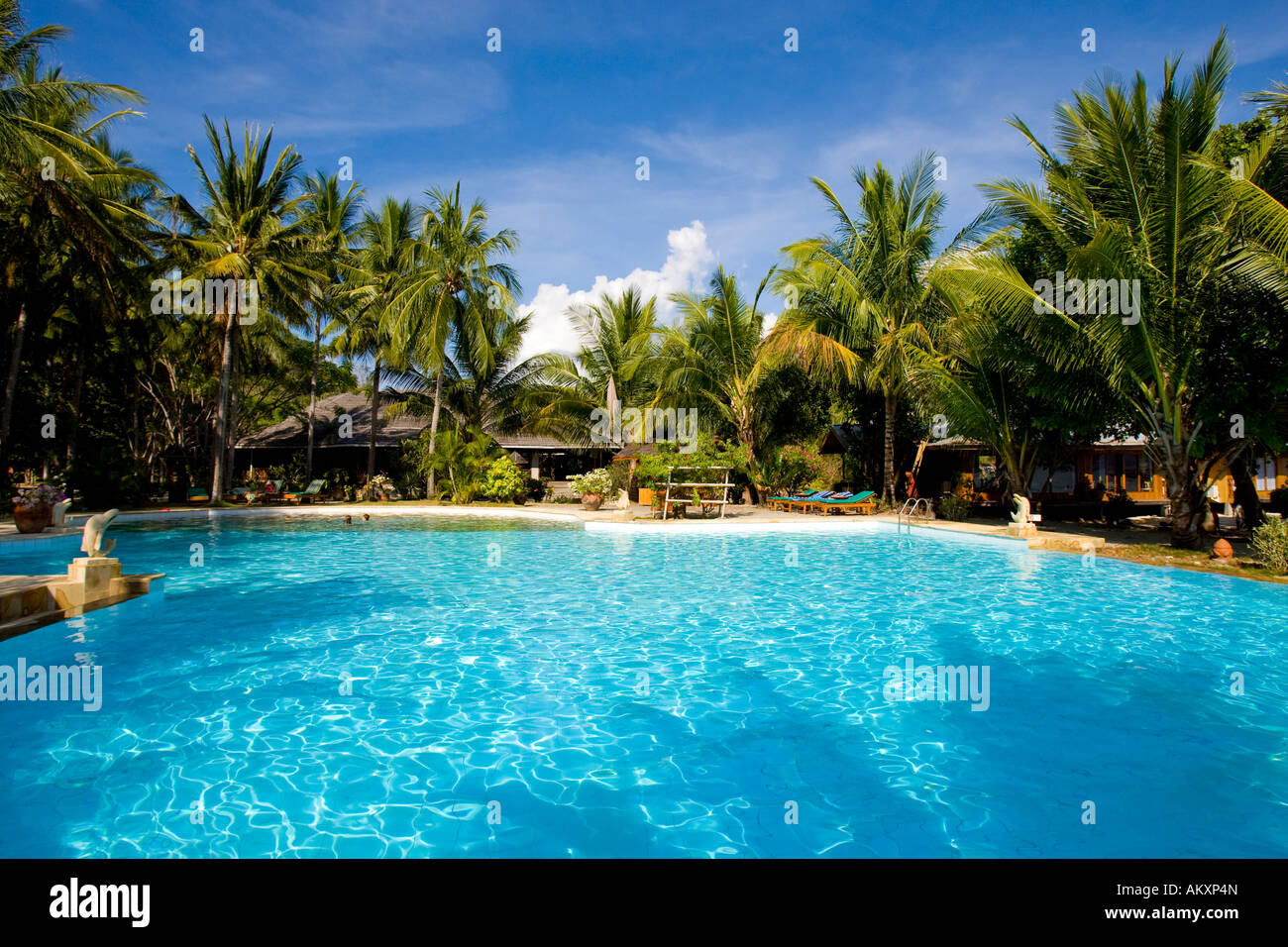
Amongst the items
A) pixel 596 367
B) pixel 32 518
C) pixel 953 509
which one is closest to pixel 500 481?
pixel 596 367

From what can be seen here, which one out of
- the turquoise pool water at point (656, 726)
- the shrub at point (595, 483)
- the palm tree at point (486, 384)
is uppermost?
the palm tree at point (486, 384)

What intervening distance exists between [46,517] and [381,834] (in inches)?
559

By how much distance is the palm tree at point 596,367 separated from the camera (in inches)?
1001

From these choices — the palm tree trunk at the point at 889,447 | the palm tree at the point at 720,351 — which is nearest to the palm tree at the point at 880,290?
the palm tree trunk at the point at 889,447

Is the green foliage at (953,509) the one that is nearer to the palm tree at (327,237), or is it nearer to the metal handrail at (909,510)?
the metal handrail at (909,510)

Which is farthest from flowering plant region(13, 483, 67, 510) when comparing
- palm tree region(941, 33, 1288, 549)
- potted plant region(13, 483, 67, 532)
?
palm tree region(941, 33, 1288, 549)

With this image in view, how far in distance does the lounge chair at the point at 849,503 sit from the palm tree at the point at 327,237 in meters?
18.2

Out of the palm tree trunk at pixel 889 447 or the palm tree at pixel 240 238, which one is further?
the palm tree at pixel 240 238

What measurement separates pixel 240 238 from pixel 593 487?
45.7ft

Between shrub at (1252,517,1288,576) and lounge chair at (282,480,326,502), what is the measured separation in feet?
82.3

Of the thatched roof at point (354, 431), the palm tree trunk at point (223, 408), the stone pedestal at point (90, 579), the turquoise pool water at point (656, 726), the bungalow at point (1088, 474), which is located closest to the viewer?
the turquoise pool water at point (656, 726)

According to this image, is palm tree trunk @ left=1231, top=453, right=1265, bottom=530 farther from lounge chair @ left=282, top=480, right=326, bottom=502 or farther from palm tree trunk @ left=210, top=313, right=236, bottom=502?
palm tree trunk @ left=210, top=313, right=236, bottom=502

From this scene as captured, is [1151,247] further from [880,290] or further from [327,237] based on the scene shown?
[327,237]

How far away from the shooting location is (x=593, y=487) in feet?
70.3
